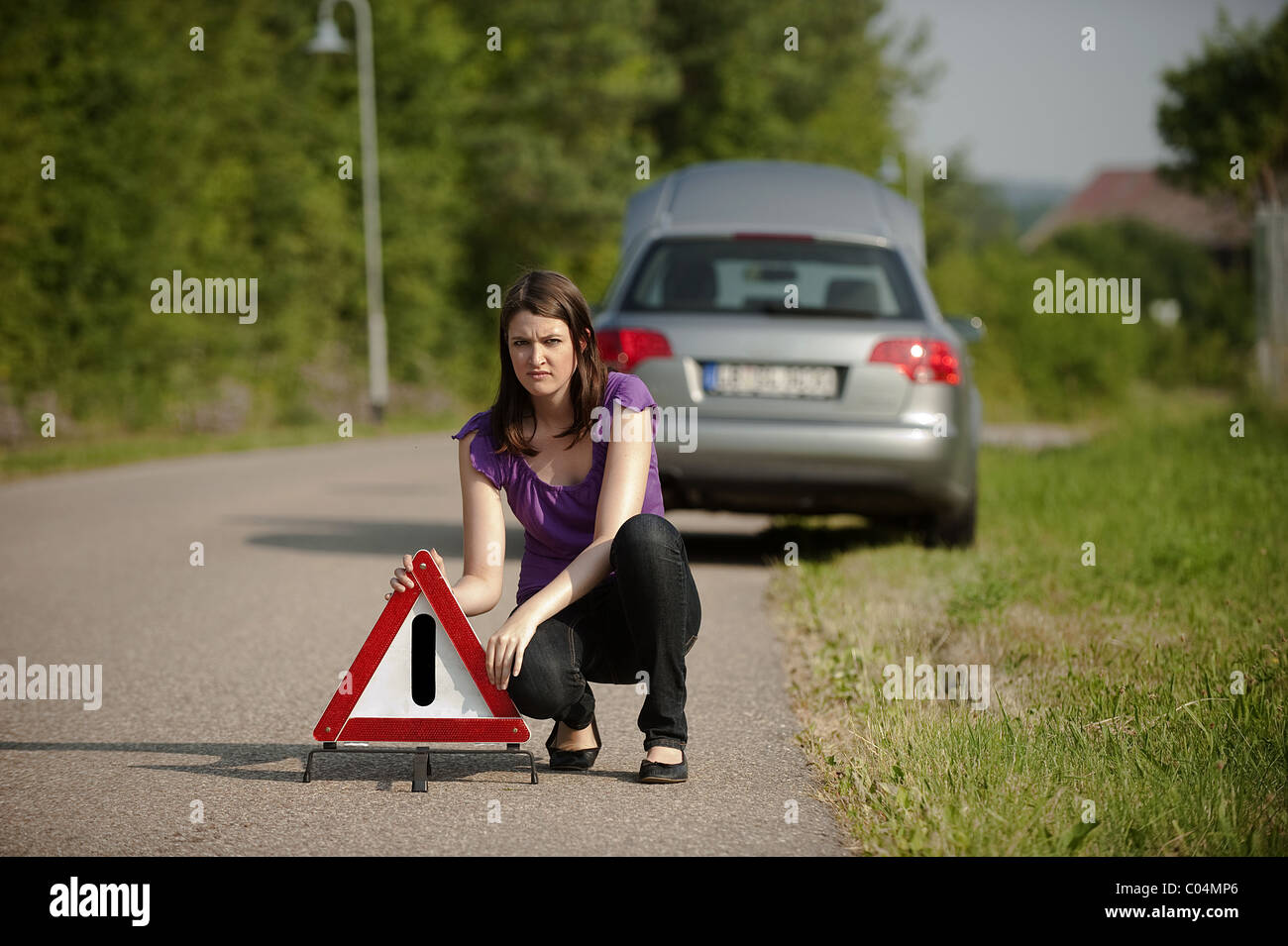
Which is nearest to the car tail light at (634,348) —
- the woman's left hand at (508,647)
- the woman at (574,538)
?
the woman at (574,538)

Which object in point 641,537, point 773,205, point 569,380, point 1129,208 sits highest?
point 1129,208

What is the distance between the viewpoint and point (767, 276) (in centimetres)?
941

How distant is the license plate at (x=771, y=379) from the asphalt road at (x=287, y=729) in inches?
42.2

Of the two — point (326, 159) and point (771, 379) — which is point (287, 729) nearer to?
point (771, 379)

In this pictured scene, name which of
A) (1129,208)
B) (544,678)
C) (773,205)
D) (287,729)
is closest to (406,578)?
(544,678)

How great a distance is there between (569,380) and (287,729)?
64.4 inches

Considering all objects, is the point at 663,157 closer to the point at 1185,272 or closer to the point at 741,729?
the point at 1185,272

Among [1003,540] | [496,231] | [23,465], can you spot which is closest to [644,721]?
[1003,540]

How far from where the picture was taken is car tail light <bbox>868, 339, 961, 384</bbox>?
29.3 feet

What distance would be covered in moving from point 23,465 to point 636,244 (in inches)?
409

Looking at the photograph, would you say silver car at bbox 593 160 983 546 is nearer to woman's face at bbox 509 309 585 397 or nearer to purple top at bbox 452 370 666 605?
purple top at bbox 452 370 666 605

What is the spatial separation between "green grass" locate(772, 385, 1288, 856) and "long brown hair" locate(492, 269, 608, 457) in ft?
4.21

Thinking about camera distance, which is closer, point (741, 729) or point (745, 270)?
point (741, 729)

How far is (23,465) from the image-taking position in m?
17.7
